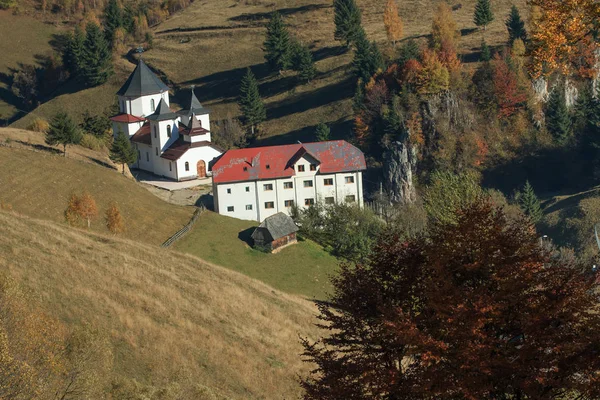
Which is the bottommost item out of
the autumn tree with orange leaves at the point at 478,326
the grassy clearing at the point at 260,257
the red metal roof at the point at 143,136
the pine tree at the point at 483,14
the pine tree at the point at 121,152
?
the grassy clearing at the point at 260,257

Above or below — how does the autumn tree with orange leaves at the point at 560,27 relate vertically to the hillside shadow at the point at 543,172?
above

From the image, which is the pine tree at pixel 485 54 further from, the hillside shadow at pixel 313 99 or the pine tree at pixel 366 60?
the hillside shadow at pixel 313 99

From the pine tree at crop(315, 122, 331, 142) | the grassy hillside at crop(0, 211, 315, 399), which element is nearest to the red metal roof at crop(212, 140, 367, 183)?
the pine tree at crop(315, 122, 331, 142)

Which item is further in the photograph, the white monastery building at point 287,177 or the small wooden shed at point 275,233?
the white monastery building at point 287,177

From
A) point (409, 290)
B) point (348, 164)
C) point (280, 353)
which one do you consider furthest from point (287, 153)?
point (409, 290)

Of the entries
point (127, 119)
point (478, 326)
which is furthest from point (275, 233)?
point (478, 326)

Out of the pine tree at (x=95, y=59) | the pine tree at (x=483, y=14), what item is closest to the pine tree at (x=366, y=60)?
the pine tree at (x=483, y=14)

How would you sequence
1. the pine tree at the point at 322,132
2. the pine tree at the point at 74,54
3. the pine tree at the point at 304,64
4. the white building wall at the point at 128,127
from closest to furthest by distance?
the white building wall at the point at 128,127
the pine tree at the point at 322,132
the pine tree at the point at 304,64
the pine tree at the point at 74,54
